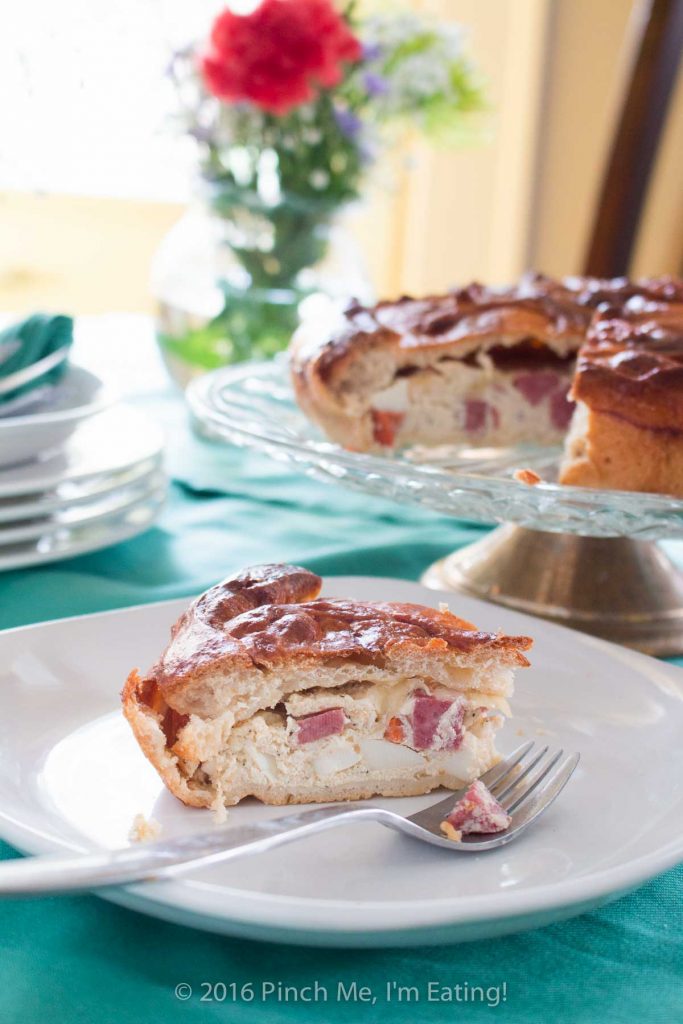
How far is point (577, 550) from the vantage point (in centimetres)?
206

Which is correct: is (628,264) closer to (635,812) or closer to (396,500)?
(396,500)

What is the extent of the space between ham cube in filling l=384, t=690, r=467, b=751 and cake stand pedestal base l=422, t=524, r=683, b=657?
2.03ft

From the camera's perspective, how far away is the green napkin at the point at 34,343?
229cm

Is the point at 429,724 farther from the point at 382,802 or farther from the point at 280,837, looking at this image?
the point at 280,837

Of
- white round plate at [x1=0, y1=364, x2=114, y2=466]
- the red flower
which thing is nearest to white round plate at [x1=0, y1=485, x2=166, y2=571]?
white round plate at [x1=0, y1=364, x2=114, y2=466]

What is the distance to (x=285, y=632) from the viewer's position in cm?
133

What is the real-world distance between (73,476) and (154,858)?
1.10 meters

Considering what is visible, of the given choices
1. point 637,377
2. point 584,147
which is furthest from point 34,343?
point 584,147

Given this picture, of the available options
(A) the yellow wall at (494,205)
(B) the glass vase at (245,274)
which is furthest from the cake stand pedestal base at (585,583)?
(A) the yellow wall at (494,205)

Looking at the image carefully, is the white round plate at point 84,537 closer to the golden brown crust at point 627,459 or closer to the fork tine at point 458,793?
the golden brown crust at point 627,459

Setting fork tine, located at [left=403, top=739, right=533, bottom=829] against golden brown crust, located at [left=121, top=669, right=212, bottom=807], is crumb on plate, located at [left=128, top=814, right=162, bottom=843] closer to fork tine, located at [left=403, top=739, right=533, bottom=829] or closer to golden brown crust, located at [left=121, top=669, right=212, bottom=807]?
golden brown crust, located at [left=121, top=669, right=212, bottom=807]

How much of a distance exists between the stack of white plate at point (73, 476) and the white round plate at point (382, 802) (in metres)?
0.42

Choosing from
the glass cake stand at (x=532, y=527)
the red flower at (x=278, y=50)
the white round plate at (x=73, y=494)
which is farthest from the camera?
the red flower at (x=278, y=50)

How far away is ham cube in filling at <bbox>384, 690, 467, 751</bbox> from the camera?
53.7 inches
